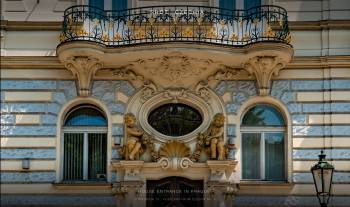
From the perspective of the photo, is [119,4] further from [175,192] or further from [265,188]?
[265,188]

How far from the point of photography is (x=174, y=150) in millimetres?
20172

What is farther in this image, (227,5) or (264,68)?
(227,5)

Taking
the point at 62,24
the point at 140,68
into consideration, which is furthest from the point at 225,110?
the point at 62,24

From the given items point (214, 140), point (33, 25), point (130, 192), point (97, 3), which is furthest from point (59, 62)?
point (214, 140)

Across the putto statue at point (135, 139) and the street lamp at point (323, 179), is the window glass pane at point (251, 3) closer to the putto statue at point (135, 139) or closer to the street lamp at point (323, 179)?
the putto statue at point (135, 139)

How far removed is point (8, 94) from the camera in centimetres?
2052

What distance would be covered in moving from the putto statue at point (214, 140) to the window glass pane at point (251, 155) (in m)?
0.79

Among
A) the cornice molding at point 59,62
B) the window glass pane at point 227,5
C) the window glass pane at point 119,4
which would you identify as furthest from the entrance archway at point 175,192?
the window glass pane at point 119,4

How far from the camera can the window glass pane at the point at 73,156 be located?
2048cm

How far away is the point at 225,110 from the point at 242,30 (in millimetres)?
2086

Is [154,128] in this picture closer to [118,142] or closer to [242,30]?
[118,142]

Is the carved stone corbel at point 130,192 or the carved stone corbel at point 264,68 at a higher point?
the carved stone corbel at point 264,68

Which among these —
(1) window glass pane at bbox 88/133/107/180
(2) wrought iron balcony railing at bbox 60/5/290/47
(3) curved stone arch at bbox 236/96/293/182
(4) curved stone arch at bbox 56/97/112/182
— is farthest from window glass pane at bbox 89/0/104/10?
(3) curved stone arch at bbox 236/96/293/182

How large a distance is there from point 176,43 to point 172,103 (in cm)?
190
